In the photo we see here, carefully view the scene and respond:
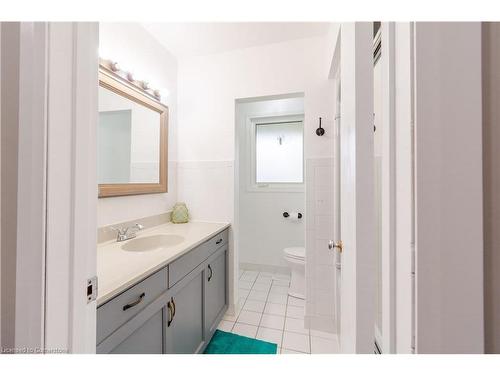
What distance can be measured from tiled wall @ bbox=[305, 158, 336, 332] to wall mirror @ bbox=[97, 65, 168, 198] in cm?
132

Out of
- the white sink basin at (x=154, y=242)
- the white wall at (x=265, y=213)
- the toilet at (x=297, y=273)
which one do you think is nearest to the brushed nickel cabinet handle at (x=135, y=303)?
the white sink basin at (x=154, y=242)

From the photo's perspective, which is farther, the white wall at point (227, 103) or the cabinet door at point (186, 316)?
the white wall at point (227, 103)

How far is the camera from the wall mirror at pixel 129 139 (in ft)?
4.61

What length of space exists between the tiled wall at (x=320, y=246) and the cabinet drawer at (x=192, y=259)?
780 mm

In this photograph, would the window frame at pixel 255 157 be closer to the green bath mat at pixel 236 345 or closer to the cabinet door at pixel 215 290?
the cabinet door at pixel 215 290

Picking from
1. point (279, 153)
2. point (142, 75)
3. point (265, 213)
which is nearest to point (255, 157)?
point (279, 153)

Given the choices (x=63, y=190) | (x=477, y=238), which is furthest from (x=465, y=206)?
(x=63, y=190)

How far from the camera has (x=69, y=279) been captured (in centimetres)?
48

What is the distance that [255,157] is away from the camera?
304 cm

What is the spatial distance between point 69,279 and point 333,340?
189 cm

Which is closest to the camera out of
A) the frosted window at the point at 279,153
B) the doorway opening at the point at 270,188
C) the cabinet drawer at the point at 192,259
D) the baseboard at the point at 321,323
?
the cabinet drawer at the point at 192,259

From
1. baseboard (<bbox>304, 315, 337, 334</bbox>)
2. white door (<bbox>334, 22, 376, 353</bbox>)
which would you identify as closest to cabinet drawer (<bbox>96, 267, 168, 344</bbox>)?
white door (<bbox>334, 22, 376, 353</bbox>)

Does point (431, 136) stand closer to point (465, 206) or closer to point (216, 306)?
point (465, 206)

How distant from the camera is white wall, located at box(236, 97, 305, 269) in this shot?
2812 millimetres
